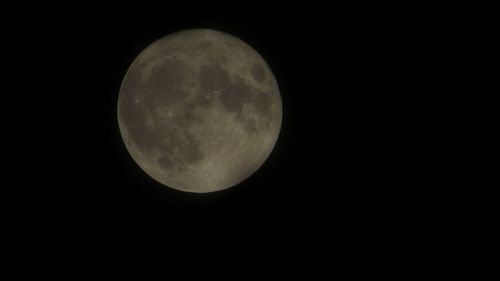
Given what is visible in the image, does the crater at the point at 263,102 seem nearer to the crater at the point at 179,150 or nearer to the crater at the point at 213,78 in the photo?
the crater at the point at 213,78

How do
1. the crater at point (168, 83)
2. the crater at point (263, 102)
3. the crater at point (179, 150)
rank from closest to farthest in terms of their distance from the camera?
the crater at point (168, 83)
the crater at point (179, 150)
the crater at point (263, 102)

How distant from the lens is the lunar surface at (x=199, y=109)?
192 inches

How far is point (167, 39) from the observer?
17.9ft

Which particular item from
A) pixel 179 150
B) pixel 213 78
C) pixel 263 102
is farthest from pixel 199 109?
pixel 263 102

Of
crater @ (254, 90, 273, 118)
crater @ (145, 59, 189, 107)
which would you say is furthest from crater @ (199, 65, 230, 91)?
crater @ (254, 90, 273, 118)

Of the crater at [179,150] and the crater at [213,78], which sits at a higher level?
the crater at [213,78]

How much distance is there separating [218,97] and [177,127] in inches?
22.2

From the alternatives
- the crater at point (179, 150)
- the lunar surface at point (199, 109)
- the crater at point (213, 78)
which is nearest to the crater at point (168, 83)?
the lunar surface at point (199, 109)

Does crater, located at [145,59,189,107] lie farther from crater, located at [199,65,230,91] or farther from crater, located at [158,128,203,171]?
crater, located at [158,128,203,171]

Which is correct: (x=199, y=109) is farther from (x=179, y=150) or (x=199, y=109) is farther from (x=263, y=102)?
A: (x=263, y=102)

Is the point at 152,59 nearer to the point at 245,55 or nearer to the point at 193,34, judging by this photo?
the point at 193,34

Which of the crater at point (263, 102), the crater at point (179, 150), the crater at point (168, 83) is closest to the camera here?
the crater at point (168, 83)

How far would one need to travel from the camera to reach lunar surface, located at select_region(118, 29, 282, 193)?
16.0 ft

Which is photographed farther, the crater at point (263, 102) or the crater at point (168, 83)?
the crater at point (263, 102)
